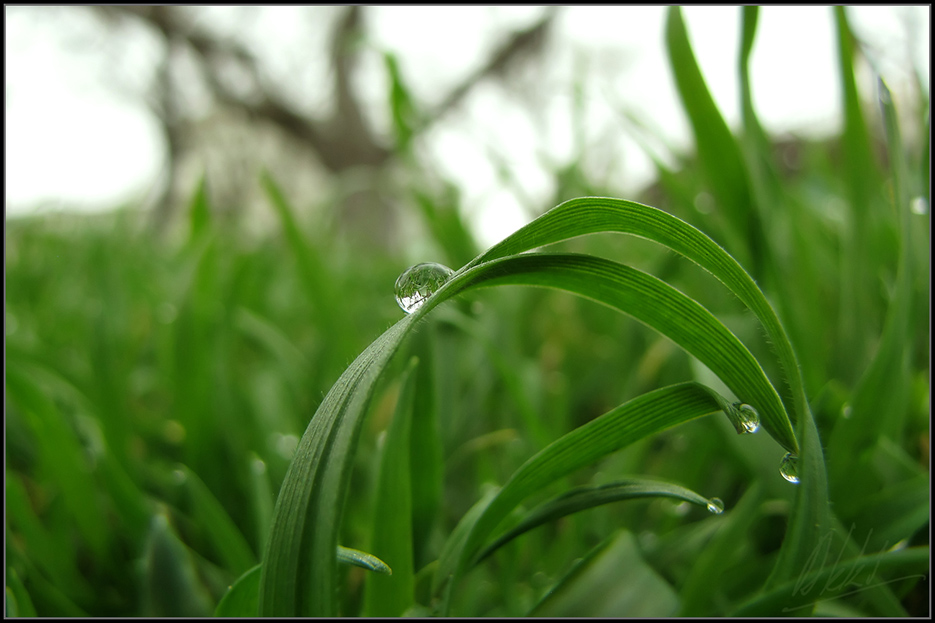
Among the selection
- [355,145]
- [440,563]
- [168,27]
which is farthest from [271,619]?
[168,27]

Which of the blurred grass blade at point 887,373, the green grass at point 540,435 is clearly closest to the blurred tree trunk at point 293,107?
the green grass at point 540,435

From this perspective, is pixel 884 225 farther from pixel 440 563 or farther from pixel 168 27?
pixel 168 27

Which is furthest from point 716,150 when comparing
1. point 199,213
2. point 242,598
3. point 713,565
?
point 199,213

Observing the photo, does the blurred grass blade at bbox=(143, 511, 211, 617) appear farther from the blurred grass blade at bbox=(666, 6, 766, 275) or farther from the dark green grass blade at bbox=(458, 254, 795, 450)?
the blurred grass blade at bbox=(666, 6, 766, 275)

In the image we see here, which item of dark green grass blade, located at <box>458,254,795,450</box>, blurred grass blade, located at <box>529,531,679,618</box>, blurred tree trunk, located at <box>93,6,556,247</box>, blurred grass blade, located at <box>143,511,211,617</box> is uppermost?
blurred tree trunk, located at <box>93,6,556,247</box>

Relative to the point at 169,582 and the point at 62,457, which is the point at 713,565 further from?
the point at 62,457

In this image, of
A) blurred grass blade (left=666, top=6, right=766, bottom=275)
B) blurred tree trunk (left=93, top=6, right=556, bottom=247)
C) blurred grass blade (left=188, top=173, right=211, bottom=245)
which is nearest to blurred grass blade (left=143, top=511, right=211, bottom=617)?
blurred grass blade (left=666, top=6, right=766, bottom=275)
